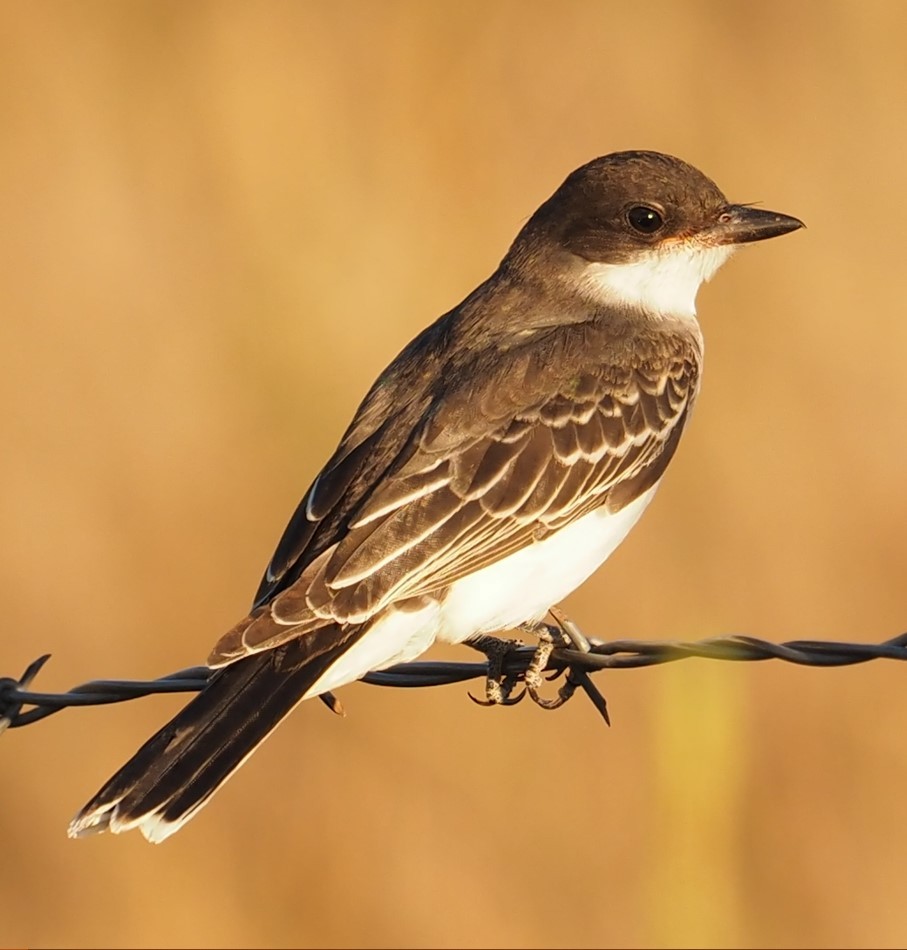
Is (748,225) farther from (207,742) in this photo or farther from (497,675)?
(207,742)

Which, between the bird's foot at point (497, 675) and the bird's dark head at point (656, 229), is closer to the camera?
the bird's foot at point (497, 675)

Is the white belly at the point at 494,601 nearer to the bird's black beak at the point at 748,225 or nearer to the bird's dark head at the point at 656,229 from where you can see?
the bird's dark head at the point at 656,229

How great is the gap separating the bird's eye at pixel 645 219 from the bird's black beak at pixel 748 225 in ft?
0.79

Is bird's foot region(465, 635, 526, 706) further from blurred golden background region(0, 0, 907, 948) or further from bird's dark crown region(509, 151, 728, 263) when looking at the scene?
blurred golden background region(0, 0, 907, 948)

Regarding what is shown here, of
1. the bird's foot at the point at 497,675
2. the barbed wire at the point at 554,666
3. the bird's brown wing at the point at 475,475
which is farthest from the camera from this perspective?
the bird's foot at the point at 497,675

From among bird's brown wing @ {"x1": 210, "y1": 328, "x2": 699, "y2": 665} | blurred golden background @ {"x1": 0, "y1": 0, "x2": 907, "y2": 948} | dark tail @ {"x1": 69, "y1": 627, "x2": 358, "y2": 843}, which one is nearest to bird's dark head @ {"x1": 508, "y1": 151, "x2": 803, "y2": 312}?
bird's brown wing @ {"x1": 210, "y1": 328, "x2": 699, "y2": 665}

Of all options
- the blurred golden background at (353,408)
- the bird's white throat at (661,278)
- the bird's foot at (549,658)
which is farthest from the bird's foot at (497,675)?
the blurred golden background at (353,408)

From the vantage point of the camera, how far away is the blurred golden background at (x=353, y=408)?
33.5ft

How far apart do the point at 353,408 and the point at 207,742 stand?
599 centimetres

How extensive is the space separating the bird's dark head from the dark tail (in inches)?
94.7

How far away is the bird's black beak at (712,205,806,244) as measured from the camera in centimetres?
814

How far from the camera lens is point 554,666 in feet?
22.9

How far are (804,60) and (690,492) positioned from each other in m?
3.25

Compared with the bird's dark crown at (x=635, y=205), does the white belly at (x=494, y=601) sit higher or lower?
lower
